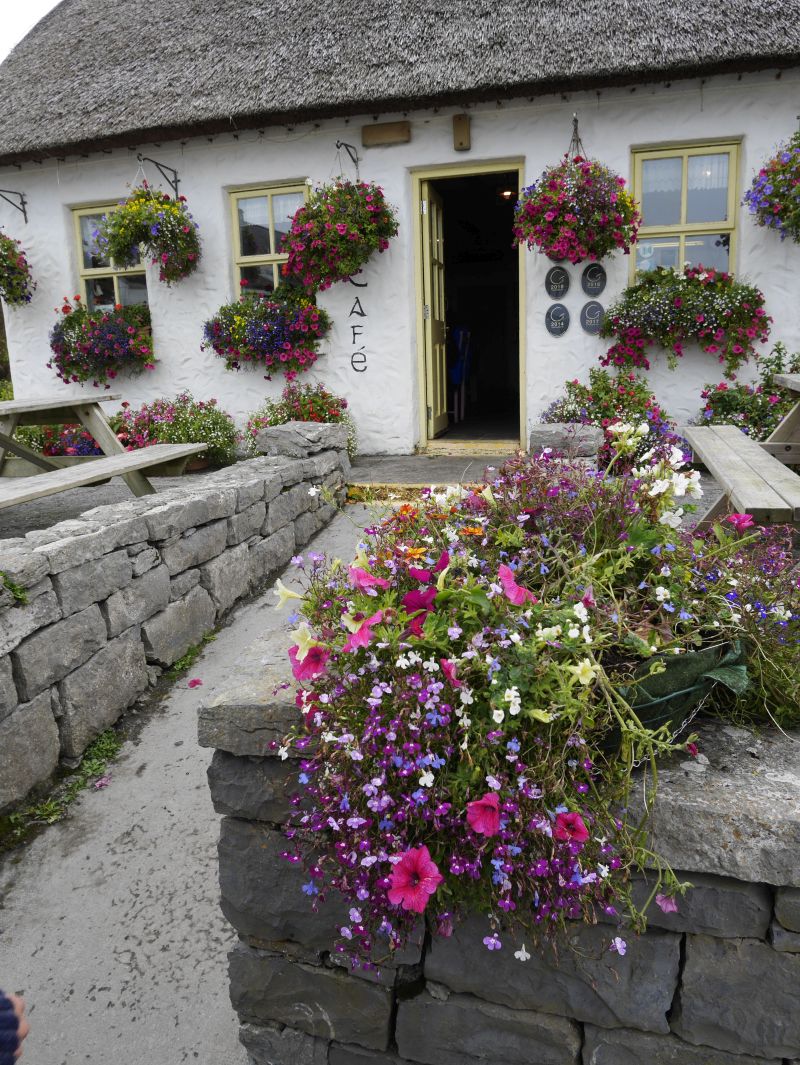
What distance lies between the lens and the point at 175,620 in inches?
152

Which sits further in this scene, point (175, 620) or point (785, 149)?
point (785, 149)

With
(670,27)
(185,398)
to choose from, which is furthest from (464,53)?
(185,398)

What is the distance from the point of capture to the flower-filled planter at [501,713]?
128 cm

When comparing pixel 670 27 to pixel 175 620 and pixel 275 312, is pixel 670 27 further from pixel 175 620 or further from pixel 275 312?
pixel 175 620

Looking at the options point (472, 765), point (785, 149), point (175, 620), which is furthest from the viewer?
point (785, 149)

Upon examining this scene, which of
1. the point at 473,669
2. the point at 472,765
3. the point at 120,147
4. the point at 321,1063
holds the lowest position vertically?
the point at 321,1063

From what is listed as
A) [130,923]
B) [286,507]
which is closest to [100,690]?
[130,923]

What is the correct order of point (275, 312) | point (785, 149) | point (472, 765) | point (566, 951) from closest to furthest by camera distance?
point (472, 765)
point (566, 951)
point (785, 149)
point (275, 312)

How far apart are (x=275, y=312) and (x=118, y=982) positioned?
19.9ft

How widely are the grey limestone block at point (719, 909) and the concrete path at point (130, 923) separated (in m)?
1.02

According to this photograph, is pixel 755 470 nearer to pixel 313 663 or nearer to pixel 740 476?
pixel 740 476

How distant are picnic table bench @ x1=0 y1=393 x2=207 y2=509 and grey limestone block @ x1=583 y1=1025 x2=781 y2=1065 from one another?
316 centimetres

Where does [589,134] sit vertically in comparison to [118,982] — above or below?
above

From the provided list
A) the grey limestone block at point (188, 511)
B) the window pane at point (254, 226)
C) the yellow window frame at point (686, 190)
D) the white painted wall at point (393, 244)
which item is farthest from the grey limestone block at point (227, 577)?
the yellow window frame at point (686, 190)
